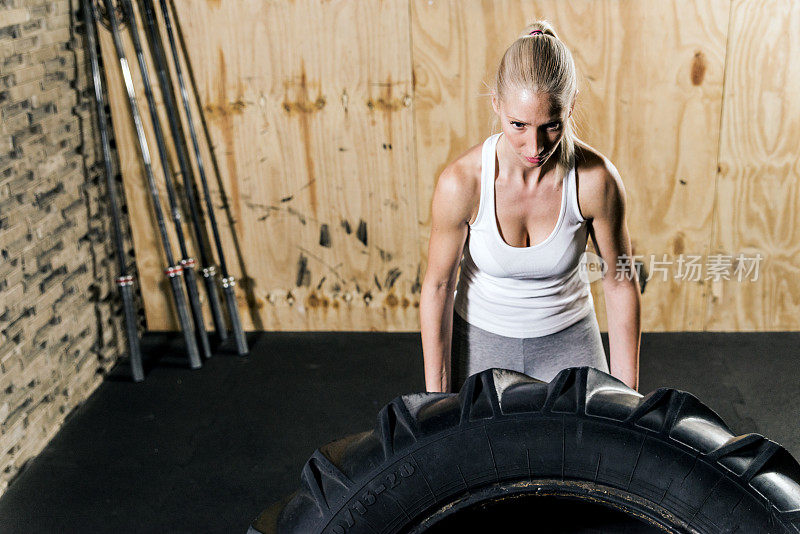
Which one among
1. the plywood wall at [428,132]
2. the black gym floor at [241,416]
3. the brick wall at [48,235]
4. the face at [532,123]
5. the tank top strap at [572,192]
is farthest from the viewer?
the plywood wall at [428,132]

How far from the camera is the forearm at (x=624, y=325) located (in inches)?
72.8

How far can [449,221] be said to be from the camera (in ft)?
5.95

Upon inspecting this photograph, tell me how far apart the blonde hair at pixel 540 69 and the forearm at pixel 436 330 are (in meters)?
0.46

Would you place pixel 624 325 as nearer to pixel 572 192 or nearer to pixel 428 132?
pixel 572 192

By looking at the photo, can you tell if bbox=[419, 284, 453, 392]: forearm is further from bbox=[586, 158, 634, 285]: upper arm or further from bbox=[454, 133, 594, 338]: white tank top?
bbox=[586, 158, 634, 285]: upper arm

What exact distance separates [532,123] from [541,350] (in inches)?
20.9

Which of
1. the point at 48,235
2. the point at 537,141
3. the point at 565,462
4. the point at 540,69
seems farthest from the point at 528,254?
the point at 48,235

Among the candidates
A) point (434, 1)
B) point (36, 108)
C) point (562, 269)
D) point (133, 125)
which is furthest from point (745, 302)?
point (36, 108)

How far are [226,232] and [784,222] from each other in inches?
91.3

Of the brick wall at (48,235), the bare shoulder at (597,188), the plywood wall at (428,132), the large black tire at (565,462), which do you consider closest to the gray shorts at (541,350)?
the bare shoulder at (597,188)

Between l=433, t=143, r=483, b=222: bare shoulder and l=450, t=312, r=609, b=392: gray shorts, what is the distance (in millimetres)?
294

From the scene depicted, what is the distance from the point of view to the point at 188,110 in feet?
11.0

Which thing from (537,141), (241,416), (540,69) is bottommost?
(241,416)

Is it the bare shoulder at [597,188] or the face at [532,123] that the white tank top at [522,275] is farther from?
the face at [532,123]
